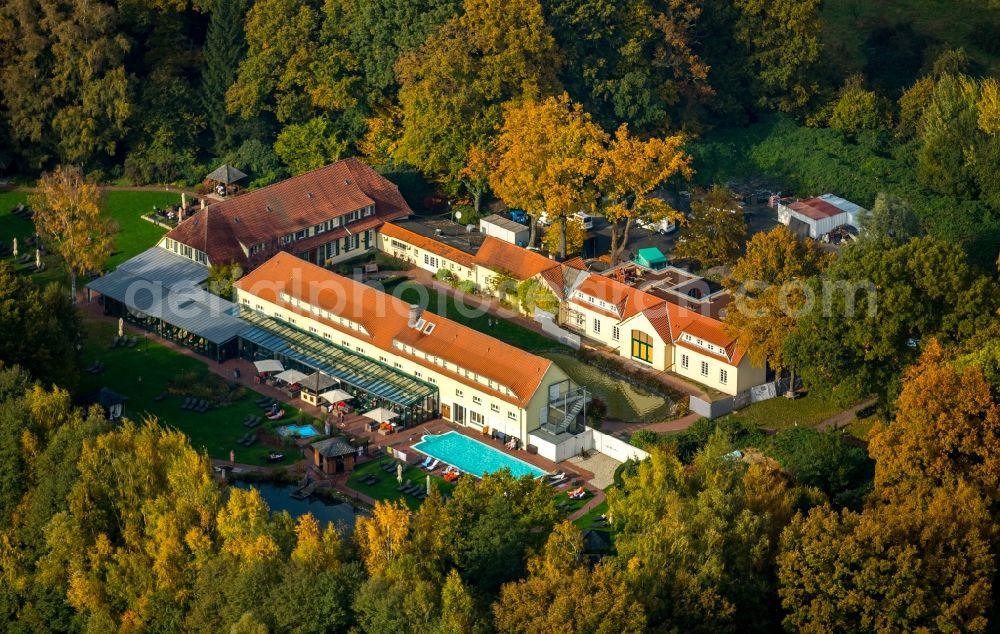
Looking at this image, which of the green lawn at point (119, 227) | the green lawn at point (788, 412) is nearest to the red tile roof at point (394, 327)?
the green lawn at point (788, 412)

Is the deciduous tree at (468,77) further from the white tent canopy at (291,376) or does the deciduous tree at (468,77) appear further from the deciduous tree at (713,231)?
the white tent canopy at (291,376)

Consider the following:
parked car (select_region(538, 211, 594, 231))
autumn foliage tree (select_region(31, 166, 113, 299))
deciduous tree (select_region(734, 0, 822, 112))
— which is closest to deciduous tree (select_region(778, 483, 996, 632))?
parked car (select_region(538, 211, 594, 231))

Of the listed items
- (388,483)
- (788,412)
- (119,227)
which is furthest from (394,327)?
(119,227)

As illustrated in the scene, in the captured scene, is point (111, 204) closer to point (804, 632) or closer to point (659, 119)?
point (659, 119)

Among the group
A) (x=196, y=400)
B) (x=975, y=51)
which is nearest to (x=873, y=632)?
(x=196, y=400)

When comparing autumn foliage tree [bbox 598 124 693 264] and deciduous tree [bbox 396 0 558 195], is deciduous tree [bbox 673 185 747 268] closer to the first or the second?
autumn foliage tree [bbox 598 124 693 264]

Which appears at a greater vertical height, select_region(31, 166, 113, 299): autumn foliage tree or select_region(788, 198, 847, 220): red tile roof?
select_region(31, 166, 113, 299): autumn foliage tree
